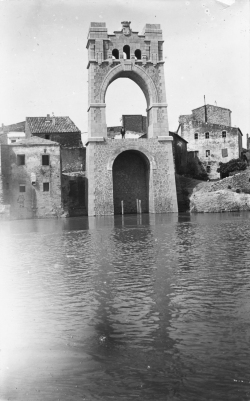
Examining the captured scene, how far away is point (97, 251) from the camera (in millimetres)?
13531

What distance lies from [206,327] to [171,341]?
25.8 inches

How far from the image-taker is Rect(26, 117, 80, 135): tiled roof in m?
45.5

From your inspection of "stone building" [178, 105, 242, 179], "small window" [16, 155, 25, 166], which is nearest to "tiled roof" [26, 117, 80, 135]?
"small window" [16, 155, 25, 166]

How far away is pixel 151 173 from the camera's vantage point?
→ 1398 inches

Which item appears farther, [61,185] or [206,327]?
[61,185]

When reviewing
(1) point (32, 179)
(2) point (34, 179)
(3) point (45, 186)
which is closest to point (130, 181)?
(3) point (45, 186)

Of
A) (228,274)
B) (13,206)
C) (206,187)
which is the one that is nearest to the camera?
(228,274)

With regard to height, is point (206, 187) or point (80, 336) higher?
point (206, 187)

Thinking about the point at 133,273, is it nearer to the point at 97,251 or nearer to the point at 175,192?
the point at 97,251

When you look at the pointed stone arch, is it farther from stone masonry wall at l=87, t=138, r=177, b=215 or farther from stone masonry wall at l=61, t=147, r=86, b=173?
stone masonry wall at l=61, t=147, r=86, b=173

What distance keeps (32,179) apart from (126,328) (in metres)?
29.0

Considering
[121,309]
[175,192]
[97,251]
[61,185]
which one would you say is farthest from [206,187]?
[121,309]

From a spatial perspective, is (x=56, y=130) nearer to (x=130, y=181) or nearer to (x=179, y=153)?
(x=130, y=181)

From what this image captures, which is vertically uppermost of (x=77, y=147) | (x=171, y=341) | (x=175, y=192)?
(x=77, y=147)
